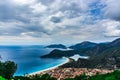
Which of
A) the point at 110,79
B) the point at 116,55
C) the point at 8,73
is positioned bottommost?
the point at 110,79

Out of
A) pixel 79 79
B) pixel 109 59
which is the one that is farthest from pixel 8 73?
pixel 109 59

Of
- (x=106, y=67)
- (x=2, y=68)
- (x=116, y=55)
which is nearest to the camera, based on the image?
(x=2, y=68)

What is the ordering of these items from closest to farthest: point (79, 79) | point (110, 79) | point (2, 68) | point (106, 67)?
point (110, 79), point (79, 79), point (2, 68), point (106, 67)

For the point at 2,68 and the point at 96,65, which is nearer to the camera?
the point at 2,68

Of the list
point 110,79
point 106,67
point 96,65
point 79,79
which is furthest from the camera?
point 96,65

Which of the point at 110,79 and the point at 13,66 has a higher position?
the point at 13,66

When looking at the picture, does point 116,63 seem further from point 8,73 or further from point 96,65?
point 8,73

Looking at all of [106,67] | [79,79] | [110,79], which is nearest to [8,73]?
[79,79]

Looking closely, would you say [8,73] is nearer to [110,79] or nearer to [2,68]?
[2,68]

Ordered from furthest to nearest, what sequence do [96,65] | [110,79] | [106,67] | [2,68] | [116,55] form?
[116,55] → [96,65] → [106,67] → [2,68] → [110,79]
